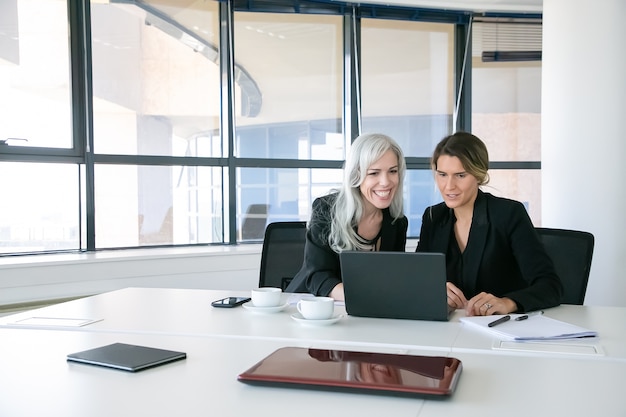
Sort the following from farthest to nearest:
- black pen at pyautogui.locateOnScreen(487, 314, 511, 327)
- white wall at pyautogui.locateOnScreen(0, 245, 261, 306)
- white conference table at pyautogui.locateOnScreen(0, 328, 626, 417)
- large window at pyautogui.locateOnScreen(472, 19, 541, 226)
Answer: large window at pyautogui.locateOnScreen(472, 19, 541, 226)
white wall at pyautogui.locateOnScreen(0, 245, 261, 306)
black pen at pyautogui.locateOnScreen(487, 314, 511, 327)
white conference table at pyautogui.locateOnScreen(0, 328, 626, 417)

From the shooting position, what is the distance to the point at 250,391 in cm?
114

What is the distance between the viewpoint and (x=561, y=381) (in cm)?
121

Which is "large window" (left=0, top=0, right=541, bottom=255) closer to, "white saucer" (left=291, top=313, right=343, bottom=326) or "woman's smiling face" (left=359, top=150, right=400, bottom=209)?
"woman's smiling face" (left=359, top=150, right=400, bottom=209)

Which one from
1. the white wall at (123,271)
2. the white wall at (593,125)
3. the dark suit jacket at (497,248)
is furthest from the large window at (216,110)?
the dark suit jacket at (497,248)

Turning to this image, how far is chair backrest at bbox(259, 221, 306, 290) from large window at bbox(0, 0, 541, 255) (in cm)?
168

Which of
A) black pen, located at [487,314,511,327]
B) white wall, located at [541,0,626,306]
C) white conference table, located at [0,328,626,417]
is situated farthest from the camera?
white wall, located at [541,0,626,306]

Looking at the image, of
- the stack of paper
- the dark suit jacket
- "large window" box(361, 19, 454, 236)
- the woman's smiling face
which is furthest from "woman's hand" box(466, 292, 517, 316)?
"large window" box(361, 19, 454, 236)

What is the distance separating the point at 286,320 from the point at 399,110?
329 centimetres

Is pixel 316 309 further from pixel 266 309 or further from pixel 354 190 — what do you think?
pixel 354 190

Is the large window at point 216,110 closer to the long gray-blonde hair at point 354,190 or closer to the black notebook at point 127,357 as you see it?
the long gray-blonde hair at point 354,190

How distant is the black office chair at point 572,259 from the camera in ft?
7.46

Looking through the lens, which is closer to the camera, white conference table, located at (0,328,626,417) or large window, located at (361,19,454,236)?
white conference table, located at (0,328,626,417)

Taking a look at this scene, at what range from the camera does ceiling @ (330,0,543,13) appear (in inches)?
178

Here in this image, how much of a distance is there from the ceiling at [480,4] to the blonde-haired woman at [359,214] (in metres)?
2.47
